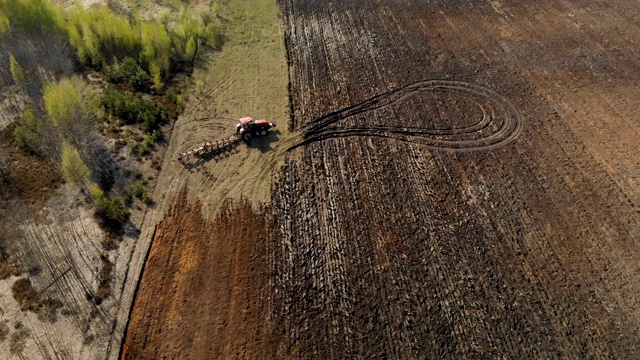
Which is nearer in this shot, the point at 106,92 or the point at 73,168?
the point at 73,168

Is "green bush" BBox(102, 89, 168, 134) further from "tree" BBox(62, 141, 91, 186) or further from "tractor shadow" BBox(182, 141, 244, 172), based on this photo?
"tree" BBox(62, 141, 91, 186)

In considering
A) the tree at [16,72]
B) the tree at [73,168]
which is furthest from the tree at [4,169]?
the tree at [16,72]

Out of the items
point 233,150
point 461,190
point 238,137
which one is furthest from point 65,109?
point 461,190

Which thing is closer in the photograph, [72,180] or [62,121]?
[72,180]

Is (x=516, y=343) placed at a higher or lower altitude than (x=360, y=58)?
lower

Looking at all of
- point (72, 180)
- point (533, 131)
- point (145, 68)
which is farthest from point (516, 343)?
point (145, 68)

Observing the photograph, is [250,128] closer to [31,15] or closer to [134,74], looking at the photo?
[134,74]

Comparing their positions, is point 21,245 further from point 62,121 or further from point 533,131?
point 533,131
